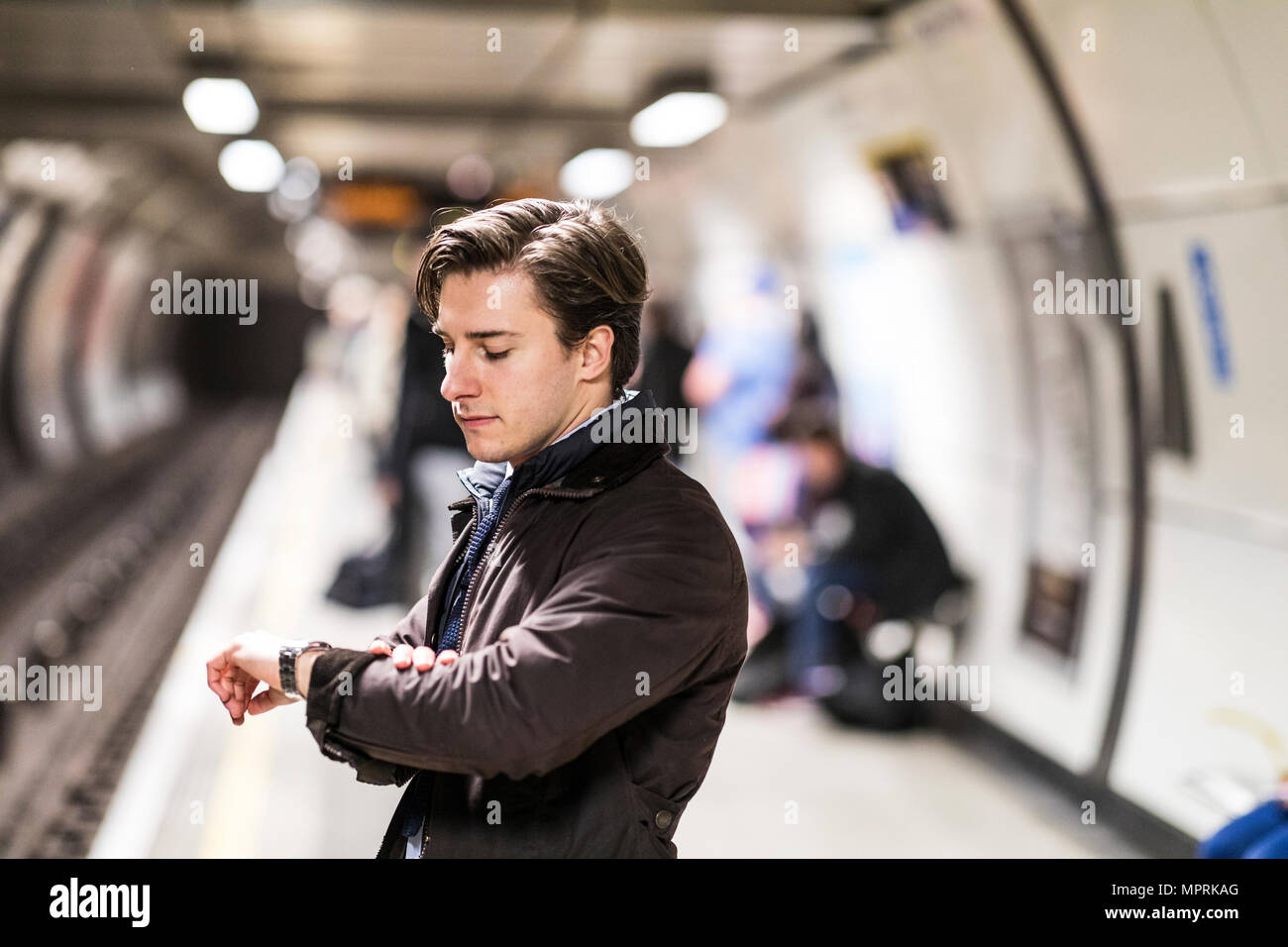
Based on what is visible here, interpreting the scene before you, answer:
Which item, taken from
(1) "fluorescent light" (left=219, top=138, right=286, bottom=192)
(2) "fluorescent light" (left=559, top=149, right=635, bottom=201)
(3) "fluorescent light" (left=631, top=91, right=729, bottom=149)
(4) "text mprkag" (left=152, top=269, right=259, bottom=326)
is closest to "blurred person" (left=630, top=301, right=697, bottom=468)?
(3) "fluorescent light" (left=631, top=91, right=729, bottom=149)

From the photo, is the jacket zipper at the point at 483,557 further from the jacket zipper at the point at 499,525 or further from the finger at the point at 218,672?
the finger at the point at 218,672

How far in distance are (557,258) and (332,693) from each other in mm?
629

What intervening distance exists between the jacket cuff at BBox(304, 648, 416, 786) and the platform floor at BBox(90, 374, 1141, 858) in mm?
1685

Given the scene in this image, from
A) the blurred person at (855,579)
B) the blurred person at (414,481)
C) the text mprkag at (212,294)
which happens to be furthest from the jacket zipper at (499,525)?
the blurred person at (855,579)

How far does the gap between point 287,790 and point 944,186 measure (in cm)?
432

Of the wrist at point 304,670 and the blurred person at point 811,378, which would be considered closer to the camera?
the wrist at point 304,670

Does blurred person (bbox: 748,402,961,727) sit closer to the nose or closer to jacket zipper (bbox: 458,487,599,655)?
jacket zipper (bbox: 458,487,599,655)

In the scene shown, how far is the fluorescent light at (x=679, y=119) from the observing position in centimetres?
765

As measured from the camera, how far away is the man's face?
1688mm

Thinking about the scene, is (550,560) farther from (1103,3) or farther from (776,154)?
(776,154)

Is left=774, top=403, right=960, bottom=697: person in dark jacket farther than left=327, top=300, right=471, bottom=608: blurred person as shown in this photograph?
Yes

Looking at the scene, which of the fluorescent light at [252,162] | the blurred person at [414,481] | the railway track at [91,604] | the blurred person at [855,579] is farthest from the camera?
the fluorescent light at [252,162]

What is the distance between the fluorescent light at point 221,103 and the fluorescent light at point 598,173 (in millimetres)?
2996
